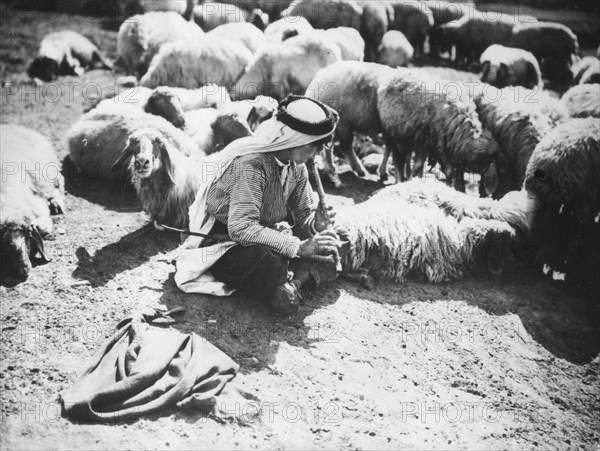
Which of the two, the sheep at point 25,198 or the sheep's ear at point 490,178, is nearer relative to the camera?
the sheep at point 25,198

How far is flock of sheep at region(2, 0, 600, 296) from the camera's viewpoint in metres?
5.18

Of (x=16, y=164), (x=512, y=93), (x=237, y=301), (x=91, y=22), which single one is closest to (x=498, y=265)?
(x=237, y=301)

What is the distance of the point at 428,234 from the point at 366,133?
118 inches

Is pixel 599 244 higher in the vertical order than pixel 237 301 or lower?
lower

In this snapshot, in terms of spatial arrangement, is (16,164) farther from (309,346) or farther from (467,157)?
(467,157)

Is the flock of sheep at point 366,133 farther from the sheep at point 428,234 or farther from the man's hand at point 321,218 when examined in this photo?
the man's hand at point 321,218

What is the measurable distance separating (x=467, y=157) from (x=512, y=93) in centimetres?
147

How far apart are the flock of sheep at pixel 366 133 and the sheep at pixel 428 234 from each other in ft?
0.04

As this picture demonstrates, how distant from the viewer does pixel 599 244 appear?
5750mm

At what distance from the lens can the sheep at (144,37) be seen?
10.4 metres

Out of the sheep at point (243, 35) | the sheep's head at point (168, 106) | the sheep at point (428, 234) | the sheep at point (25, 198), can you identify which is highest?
the sheep at point (243, 35)

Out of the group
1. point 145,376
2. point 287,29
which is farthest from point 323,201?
point 287,29

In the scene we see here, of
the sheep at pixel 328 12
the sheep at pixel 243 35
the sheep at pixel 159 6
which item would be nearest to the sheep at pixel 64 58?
the sheep at pixel 159 6

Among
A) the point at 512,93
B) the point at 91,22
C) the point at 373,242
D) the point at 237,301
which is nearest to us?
the point at 237,301
